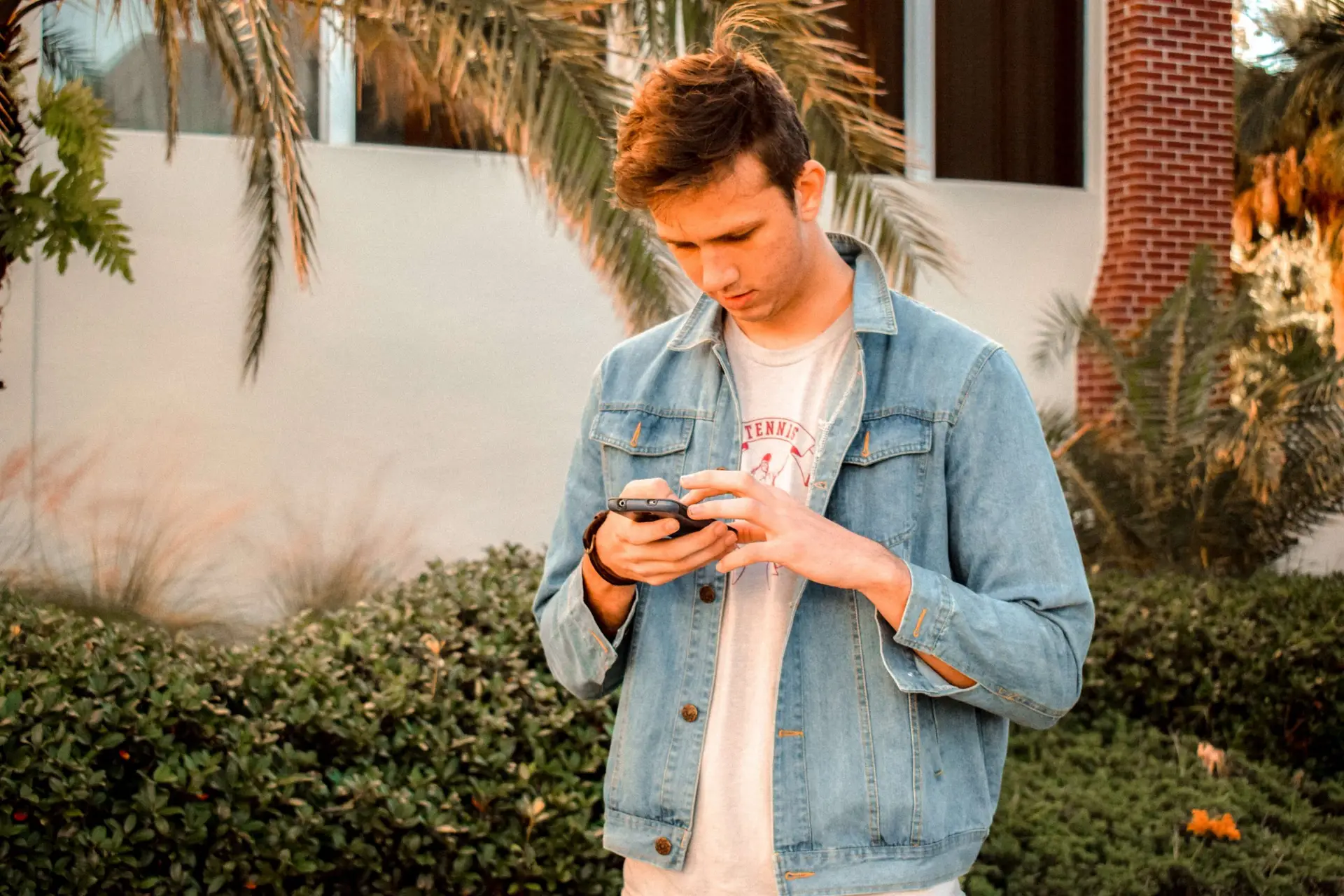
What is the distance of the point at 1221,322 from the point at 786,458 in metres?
6.84

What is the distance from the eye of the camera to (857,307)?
72.6 inches

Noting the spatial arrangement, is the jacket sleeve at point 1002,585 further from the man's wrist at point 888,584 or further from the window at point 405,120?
the window at point 405,120

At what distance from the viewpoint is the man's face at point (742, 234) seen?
173cm

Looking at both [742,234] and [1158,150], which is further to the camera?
[1158,150]

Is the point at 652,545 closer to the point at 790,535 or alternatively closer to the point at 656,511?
the point at 656,511

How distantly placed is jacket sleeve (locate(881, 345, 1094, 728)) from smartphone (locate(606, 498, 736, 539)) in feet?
0.89

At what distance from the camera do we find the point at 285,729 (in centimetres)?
395

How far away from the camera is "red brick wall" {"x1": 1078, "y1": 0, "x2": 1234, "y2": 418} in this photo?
31.8 ft

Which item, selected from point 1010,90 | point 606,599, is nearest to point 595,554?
point 606,599

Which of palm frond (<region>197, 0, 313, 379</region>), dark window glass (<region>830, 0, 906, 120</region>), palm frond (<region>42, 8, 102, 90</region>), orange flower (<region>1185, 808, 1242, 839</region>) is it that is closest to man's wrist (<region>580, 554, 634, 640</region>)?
orange flower (<region>1185, 808, 1242, 839</region>)

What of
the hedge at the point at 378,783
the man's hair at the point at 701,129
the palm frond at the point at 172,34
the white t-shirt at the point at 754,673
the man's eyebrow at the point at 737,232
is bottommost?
the hedge at the point at 378,783

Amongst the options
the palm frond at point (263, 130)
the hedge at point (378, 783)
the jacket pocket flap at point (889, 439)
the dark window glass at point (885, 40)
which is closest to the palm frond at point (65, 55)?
the palm frond at point (263, 130)

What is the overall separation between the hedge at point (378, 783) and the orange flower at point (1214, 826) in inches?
2.2

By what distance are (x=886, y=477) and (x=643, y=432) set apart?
0.37 m
